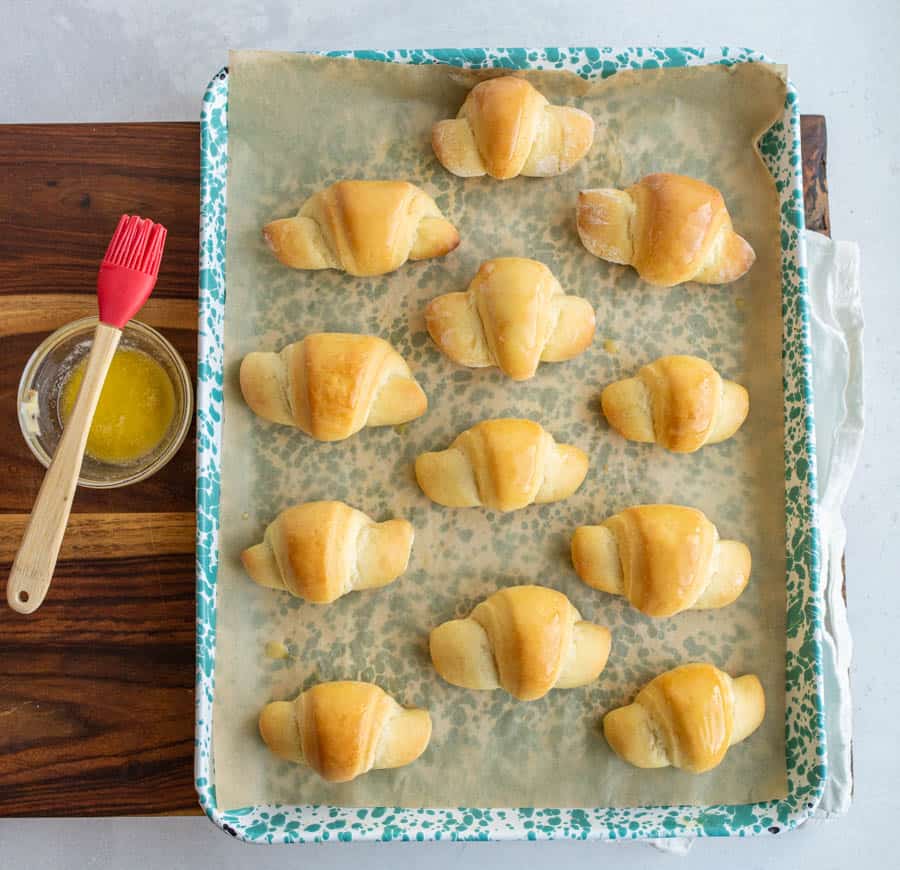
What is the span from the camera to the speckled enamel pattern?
132 centimetres

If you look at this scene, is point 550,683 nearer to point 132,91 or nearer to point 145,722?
point 145,722

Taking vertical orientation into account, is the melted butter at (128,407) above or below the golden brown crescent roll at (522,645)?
above

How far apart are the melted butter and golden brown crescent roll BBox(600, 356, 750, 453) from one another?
682 millimetres

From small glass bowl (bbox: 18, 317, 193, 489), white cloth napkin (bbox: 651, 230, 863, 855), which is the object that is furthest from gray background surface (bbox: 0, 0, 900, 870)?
small glass bowl (bbox: 18, 317, 193, 489)

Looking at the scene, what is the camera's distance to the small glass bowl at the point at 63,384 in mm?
1405

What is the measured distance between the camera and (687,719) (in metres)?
1.30

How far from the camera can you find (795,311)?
139cm

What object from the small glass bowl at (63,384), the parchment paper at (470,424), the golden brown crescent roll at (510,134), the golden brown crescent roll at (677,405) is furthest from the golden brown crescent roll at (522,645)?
the golden brown crescent roll at (510,134)

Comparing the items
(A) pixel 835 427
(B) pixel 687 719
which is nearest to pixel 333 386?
(B) pixel 687 719

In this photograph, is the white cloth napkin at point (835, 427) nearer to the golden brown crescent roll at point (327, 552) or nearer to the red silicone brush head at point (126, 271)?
the golden brown crescent roll at point (327, 552)

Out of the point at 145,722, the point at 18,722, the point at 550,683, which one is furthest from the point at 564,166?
the point at 18,722

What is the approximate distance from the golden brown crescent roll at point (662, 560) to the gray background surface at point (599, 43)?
1.22 feet

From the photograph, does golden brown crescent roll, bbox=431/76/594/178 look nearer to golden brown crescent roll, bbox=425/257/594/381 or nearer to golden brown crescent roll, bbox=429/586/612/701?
golden brown crescent roll, bbox=425/257/594/381

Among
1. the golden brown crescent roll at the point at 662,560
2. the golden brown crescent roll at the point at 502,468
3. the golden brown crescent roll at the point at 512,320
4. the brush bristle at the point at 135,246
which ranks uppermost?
the brush bristle at the point at 135,246
